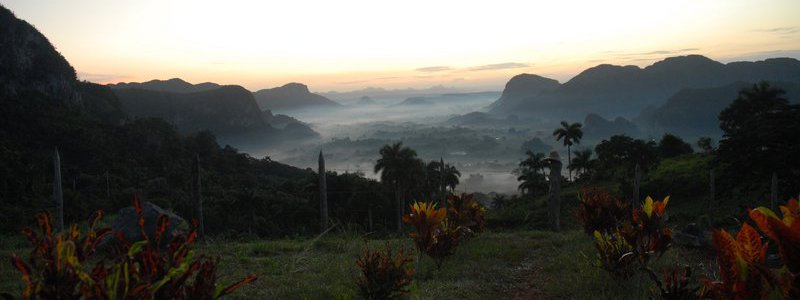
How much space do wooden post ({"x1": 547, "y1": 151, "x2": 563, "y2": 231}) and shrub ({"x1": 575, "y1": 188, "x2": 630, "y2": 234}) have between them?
11.2 feet

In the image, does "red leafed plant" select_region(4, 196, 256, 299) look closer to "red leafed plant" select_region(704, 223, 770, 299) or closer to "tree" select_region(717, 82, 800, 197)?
"red leafed plant" select_region(704, 223, 770, 299)

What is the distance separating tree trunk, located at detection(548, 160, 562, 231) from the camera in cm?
1267

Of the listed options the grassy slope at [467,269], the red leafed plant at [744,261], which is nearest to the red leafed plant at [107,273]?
the red leafed plant at [744,261]

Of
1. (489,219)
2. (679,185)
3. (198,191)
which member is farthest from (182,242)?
(679,185)

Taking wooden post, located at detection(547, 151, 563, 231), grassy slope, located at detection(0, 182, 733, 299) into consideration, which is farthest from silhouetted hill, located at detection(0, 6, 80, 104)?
wooden post, located at detection(547, 151, 563, 231)

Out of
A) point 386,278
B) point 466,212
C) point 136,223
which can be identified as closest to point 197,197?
point 136,223

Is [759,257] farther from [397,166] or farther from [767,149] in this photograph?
[397,166]

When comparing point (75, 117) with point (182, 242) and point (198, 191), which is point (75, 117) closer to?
point (198, 191)

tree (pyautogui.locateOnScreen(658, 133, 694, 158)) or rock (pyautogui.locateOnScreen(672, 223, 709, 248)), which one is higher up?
rock (pyautogui.locateOnScreen(672, 223, 709, 248))

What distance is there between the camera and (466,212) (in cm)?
1069

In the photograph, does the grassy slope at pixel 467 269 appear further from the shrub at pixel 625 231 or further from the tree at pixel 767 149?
the tree at pixel 767 149

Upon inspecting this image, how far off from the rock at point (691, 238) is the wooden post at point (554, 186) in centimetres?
352

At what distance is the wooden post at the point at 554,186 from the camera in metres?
12.7

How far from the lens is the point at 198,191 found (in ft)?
37.9
